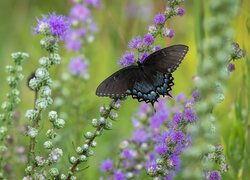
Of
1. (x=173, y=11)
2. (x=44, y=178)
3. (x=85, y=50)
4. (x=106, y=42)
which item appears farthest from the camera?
(x=106, y=42)

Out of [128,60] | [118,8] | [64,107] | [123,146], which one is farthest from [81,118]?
[118,8]

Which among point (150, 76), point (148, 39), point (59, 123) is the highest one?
point (150, 76)

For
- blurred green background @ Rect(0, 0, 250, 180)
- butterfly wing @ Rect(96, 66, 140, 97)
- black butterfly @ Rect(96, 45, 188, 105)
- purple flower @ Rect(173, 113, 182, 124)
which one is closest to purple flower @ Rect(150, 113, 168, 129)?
black butterfly @ Rect(96, 45, 188, 105)

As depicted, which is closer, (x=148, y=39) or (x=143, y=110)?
(x=148, y=39)

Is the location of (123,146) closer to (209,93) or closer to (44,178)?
(44,178)

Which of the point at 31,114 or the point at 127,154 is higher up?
the point at 127,154

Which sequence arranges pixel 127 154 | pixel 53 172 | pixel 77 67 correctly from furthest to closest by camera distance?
pixel 77 67 → pixel 127 154 → pixel 53 172

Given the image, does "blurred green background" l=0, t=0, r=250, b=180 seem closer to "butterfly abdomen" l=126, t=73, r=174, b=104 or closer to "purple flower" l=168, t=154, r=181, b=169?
"butterfly abdomen" l=126, t=73, r=174, b=104

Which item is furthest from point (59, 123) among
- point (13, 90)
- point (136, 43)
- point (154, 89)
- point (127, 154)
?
point (154, 89)

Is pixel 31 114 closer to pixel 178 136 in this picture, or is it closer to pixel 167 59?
pixel 178 136
